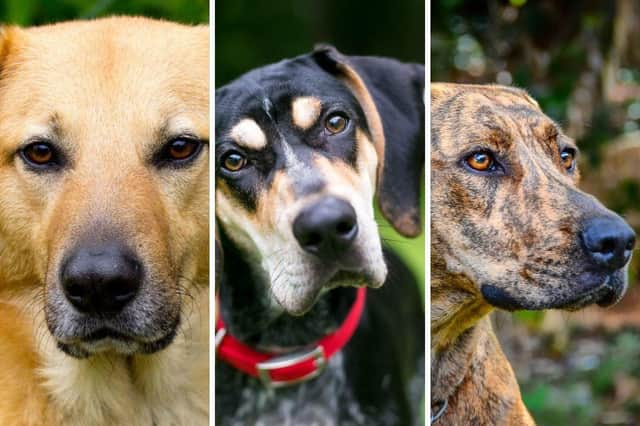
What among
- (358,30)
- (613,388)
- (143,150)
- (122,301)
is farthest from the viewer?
(613,388)

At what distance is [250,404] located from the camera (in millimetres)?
2199

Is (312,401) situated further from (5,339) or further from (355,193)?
(5,339)

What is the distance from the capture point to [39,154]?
184cm

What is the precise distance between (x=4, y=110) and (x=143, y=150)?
310 mm

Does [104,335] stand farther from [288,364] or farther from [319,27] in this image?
[319,27]

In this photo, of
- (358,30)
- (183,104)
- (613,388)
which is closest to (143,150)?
(183,104)

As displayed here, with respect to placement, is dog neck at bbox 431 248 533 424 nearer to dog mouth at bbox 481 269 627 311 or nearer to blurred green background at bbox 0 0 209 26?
dog mouth at bbox 481 269 627 311

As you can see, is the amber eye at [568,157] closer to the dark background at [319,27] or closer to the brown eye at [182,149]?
the dark background at [319,27]

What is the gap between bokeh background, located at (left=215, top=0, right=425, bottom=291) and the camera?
2.10 meters

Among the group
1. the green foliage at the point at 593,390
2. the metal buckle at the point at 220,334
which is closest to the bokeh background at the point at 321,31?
the metal buckle at the point at 220,334

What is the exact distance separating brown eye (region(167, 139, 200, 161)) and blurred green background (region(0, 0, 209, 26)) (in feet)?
2.02

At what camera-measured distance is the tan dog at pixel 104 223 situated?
1.76 metres

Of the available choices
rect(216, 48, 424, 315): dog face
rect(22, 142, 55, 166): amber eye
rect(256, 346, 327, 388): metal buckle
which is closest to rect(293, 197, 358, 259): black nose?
rect(216, 48, 424, 315): dog face

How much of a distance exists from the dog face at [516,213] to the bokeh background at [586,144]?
4.43 ft
